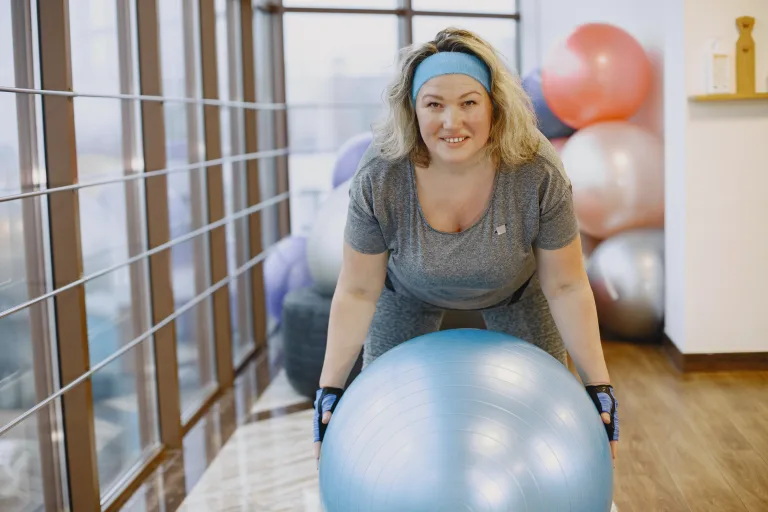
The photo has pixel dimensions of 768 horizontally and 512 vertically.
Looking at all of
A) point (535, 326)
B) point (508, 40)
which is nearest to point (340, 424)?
point (535, 326)

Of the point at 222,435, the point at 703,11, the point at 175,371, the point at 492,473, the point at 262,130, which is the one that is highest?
the point at 703,11

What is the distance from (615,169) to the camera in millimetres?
4090

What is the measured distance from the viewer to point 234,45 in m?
4.18

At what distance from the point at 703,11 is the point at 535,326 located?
204cm

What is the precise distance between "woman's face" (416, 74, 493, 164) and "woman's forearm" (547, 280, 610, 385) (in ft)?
1.18

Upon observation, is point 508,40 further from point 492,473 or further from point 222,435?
point 492,473

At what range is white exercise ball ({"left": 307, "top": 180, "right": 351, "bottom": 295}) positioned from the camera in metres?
3.26

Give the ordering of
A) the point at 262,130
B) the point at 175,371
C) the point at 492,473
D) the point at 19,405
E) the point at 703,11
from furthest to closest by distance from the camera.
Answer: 1. the point at 262,130
2. the point at 703,11
3. the point at 175,371
4. the point at 19,405
5. the point at 492,473

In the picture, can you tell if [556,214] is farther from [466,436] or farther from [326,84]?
[326,84]

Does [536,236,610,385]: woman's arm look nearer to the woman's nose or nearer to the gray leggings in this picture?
the gray leggings

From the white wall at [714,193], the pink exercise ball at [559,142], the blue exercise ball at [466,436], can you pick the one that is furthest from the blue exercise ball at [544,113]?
the blue exercise ball at [466,436]

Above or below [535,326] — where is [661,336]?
below

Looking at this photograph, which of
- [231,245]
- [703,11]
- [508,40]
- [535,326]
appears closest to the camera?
[535,326]

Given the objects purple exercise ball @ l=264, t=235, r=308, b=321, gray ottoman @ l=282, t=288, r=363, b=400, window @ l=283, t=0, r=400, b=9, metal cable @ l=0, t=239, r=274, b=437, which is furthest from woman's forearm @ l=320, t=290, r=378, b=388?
window @ l=283, t=0, r=400, b=9
